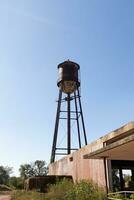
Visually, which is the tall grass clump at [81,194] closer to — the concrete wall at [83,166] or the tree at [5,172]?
the concrete wall at [83,166]

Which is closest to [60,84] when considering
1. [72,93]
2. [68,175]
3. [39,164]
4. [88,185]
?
[72,93]

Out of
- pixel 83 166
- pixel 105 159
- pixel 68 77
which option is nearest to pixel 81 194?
pixel 105 159

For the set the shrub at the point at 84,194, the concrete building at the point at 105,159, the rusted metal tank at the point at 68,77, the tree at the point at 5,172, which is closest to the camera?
the concrete building at the point at 105,159

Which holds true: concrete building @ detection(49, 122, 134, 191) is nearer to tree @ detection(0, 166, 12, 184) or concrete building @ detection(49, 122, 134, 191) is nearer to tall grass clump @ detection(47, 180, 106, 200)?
tall grass clump @ detection(47, 180, 106, 200)

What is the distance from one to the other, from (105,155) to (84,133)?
15529 mm

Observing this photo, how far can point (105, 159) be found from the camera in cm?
1702

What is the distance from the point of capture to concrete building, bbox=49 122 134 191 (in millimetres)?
13709

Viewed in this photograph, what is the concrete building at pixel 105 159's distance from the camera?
45.0 feet

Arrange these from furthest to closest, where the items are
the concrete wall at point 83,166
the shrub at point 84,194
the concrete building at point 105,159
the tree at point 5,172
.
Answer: the tree at point 5,172, the concrete wall at point 83,166, the shrub at point 84,194, the concrete building at point 105,159

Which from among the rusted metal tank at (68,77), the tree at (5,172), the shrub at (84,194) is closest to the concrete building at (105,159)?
the shrub at (84,194)

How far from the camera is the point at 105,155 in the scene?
1575 cm

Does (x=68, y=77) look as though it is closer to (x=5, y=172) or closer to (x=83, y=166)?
(x=83, y=166)

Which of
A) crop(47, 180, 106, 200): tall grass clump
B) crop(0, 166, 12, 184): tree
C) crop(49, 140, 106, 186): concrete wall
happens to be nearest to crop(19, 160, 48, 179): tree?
crop(0, 166, 12, 184): tree

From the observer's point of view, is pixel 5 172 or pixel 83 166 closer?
pixel 83 166
